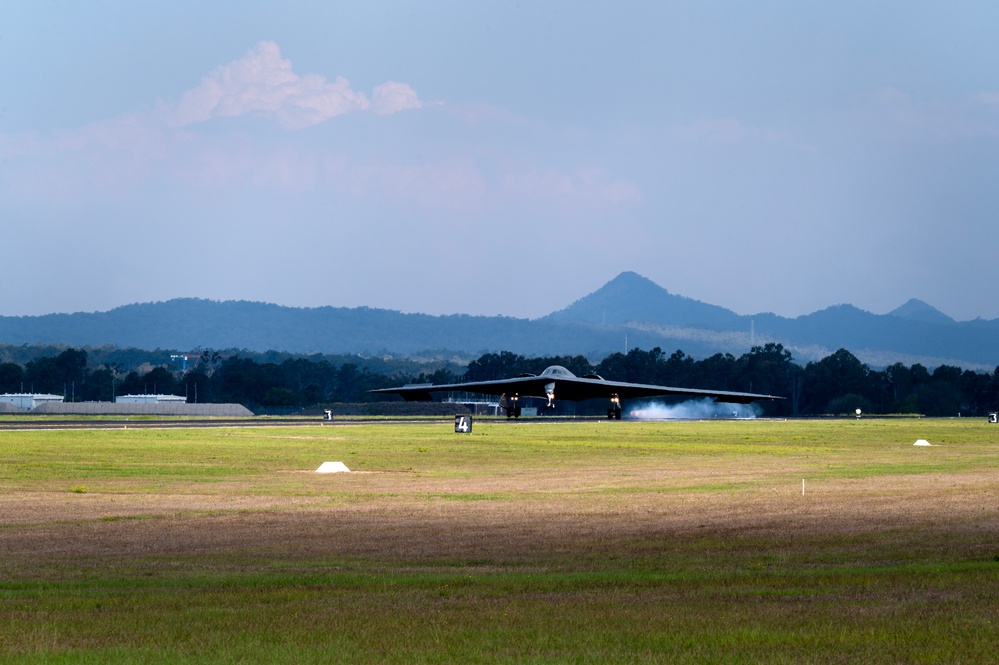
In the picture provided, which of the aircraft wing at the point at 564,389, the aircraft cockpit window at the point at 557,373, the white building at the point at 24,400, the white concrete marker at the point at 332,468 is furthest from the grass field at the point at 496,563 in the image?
the white building at the point at 24,400

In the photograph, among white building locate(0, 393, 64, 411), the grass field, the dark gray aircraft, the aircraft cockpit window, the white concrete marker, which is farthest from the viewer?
white building locate(0, 393, 64, 411)

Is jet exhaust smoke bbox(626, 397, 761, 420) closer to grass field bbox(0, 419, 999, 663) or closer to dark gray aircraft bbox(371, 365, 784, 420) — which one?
dark gray aircraft bbox(371, 365, 784, 420)

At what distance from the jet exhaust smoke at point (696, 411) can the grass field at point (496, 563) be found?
263 feet

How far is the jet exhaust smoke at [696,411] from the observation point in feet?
398

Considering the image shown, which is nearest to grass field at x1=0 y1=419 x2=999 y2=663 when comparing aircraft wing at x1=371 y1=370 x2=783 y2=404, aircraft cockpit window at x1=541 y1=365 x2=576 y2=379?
aircraft wing at x1=371 y1=370 x2=783 y2=404

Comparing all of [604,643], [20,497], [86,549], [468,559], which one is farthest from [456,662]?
[20,497]

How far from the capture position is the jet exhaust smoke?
12132 centimetres

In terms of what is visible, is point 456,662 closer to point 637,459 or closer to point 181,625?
point 181,625

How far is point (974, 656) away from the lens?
11.1 m

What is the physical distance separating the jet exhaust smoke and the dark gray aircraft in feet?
41.2

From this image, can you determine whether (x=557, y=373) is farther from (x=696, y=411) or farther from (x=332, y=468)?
(x=332, y=468)

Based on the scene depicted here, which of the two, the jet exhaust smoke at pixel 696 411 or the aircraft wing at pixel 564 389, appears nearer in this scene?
the aircraft wing at pixel 564 389

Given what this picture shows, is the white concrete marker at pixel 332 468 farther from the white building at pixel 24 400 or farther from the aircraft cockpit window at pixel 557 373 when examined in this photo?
the white building at pixel 24 400

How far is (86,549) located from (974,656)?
45.0ft
